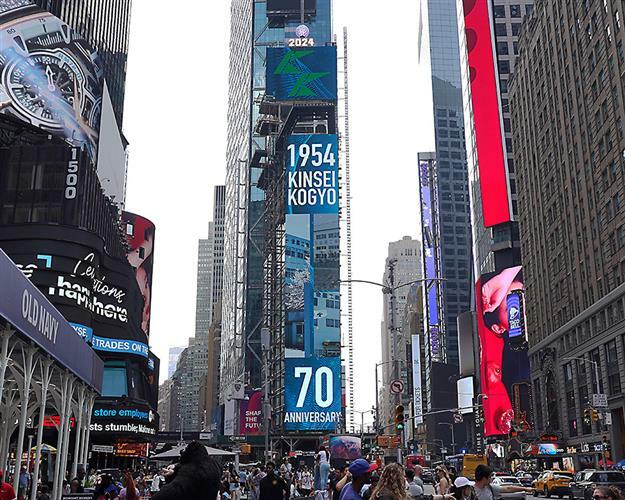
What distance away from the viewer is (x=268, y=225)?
124m

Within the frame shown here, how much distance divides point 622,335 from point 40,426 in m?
51.3

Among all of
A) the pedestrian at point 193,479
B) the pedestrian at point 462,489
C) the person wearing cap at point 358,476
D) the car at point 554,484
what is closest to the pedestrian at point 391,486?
the pedestrian at point 193,479

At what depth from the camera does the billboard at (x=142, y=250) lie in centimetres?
10388

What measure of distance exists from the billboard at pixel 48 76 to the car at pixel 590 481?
56.5 meters

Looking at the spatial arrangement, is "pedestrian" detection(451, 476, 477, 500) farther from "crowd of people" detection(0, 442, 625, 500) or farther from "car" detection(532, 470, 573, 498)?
"car" detection(532, 470, 573, 498)

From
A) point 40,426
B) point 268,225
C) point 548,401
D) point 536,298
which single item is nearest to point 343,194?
point 268,225

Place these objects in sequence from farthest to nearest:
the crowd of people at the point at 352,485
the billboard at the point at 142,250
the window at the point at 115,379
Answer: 1. the billboard at the point at 142,250
2. the window at the point at 115,379
3. the crowd of people at the point at 352,485

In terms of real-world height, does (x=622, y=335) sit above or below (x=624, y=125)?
below

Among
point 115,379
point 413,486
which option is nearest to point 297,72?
point 115,379

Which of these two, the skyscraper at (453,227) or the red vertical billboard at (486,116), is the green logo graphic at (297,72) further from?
the skyscraper at (453,227)

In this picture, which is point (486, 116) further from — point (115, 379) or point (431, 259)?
point (115, 379)

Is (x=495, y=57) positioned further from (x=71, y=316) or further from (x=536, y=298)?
(x=71, y=316)

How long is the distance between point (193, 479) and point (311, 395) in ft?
293

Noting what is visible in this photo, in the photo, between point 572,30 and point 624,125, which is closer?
point 624,125
